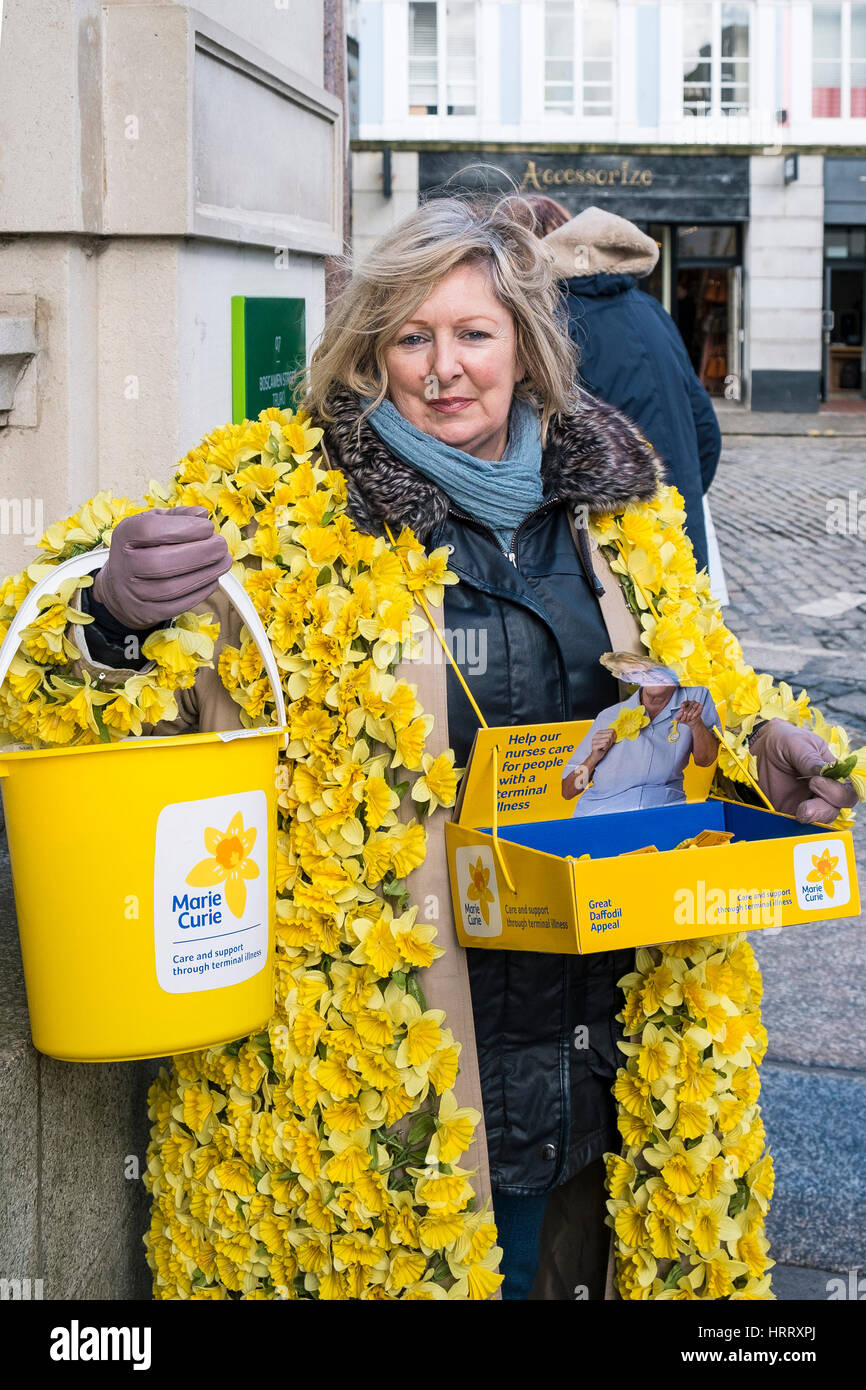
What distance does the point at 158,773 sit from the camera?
185cm

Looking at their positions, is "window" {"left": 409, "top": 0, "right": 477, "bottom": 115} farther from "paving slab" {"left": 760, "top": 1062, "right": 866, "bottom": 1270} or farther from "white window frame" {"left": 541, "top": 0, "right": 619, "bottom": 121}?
"paving slab" {"left": 760, "top": 1062, "right": 866, "bottom": 1270}

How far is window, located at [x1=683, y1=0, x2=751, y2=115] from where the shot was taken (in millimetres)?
21750

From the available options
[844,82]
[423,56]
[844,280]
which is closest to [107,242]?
[423,56]

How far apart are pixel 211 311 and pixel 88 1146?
2266mm

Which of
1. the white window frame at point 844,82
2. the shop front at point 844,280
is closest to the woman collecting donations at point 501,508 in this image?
the shop front at point 844,280

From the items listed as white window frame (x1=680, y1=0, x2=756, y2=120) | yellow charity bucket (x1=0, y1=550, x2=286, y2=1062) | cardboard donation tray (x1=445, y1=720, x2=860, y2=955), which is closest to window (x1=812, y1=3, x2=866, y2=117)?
white window frame (x1=680, y1=0, x2=756, y2=120)

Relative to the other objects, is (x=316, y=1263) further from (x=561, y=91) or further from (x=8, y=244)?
(x=561, y=91)

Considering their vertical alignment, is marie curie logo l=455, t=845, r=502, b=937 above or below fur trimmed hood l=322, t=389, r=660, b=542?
below

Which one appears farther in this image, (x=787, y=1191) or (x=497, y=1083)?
(x=787, y=1191)

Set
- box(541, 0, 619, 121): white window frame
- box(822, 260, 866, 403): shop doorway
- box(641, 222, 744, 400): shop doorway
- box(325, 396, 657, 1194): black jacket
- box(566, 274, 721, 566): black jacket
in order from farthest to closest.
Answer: box(822, 260, 866, 403): shop doorway, box(641, 222, 744, 400): shop doorway, box(541, 0, 619, 121): white window frame, box(566, 274, 721, 566): black jacket, box(325, 396, 657, 1194): black jacket

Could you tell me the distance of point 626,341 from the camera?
13.2 ft

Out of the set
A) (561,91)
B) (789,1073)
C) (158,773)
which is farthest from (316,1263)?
(561,91)

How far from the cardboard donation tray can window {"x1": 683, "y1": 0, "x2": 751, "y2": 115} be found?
22.0 meters

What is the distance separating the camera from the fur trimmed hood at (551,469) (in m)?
2.18
